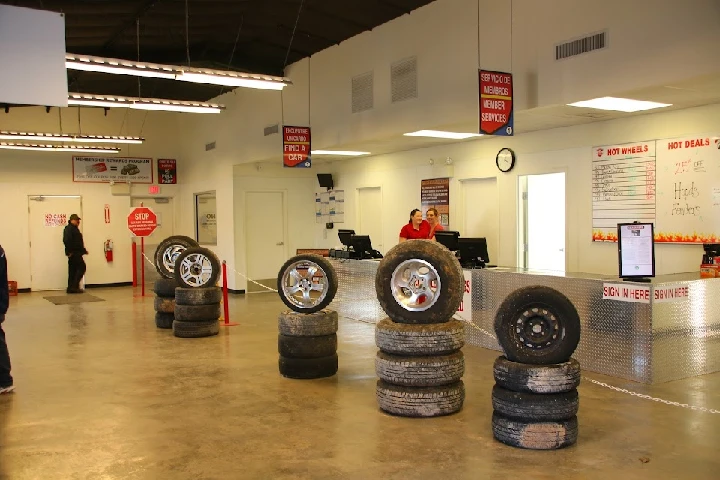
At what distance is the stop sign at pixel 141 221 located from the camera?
15.0m

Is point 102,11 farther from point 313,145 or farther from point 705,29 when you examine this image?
point 705,29

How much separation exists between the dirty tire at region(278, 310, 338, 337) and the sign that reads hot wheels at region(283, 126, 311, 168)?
5170 mm

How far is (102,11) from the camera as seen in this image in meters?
9.73

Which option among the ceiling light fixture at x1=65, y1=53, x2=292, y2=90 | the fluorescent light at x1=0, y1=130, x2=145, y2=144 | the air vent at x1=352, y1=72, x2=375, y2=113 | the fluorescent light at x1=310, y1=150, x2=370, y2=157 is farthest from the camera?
the fluorescent light at x1=0, y1=130, x2=145, y2=144

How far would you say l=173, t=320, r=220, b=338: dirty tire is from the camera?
30.2 feet

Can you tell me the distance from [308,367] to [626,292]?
312cm

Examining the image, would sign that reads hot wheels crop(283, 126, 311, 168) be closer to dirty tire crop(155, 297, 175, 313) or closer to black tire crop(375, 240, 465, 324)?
dirty tire crop(155, 297, 175, 313)

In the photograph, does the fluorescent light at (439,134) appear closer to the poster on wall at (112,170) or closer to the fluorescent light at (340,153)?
the fluorescent light at (340,153)

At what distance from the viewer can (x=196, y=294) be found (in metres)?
9.12

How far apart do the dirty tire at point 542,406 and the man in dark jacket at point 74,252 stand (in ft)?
43.8

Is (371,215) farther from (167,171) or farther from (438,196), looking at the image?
(167,171)

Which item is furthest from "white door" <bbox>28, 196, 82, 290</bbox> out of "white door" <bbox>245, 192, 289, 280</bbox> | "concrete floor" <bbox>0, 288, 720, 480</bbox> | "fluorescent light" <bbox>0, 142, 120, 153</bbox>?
"concrete floor" <bbox>0, 288, 720, 480</bbox>

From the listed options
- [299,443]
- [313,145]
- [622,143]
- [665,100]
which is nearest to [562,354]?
[299,443]

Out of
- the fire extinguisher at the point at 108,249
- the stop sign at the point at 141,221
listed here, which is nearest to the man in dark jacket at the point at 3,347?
the stop sign at the point at 141,221
